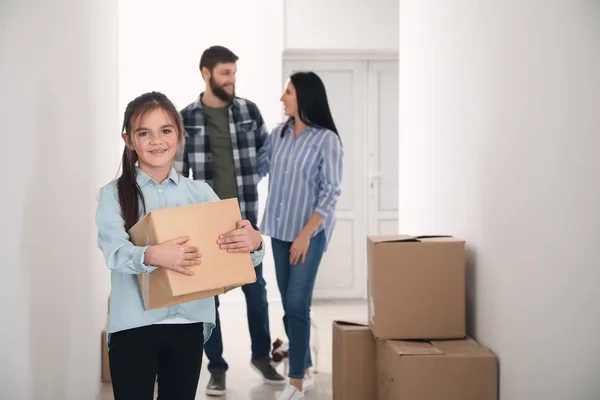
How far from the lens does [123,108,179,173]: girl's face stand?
203 centimetres

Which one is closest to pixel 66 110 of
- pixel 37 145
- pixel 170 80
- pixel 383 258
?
pixel 37 145

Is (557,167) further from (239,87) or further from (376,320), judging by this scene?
(239,87)

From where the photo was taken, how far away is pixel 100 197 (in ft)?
6.51

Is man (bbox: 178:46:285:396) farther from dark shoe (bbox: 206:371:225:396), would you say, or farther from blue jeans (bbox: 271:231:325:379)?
blue jeans (bbox: 271:231:325:379)

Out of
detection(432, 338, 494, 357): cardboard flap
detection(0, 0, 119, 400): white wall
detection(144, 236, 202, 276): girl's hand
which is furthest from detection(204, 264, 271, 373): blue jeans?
detection(144, 236, 202, 276): girl's hand

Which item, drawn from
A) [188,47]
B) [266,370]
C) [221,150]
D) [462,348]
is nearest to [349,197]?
[188,47]

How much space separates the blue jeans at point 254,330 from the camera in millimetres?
3539

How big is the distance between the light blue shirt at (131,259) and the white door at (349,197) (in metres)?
4.25

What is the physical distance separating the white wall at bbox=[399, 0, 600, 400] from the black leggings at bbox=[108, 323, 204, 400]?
3.25ft

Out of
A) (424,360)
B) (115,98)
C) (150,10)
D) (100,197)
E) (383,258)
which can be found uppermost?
(150,10)

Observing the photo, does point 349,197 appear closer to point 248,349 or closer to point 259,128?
point 248,349

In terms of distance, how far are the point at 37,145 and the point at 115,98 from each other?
5.98 feet

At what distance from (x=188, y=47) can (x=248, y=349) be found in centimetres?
233

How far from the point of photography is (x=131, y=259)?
1861 millimetres
